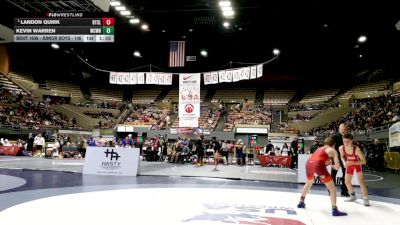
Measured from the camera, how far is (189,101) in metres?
15.8

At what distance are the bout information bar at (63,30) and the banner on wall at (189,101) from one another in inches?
239

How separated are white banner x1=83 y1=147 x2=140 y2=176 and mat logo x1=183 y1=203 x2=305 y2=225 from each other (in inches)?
219

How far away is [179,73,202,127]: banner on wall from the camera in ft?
50.8

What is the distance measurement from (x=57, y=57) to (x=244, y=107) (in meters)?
21.3

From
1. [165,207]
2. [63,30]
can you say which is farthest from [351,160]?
[63,30]

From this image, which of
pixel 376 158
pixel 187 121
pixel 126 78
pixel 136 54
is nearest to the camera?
pixel 187 121

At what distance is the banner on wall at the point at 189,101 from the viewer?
15.5m

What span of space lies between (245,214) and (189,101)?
36.7 feet

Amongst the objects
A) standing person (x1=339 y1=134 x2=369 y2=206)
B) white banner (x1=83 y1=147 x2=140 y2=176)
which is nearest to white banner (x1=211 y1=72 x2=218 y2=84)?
white banner (x1=83 y1=147 x2=140 y2=176)

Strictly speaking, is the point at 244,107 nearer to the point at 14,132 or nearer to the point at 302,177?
the point at 14,132

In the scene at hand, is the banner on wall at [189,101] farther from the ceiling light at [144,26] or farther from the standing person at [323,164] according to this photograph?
the standing person at [323,164]

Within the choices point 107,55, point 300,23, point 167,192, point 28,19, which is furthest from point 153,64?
point 167,192

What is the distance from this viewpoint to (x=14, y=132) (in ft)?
86.6

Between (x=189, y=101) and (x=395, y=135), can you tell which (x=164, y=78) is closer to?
(x=189, y=101)
